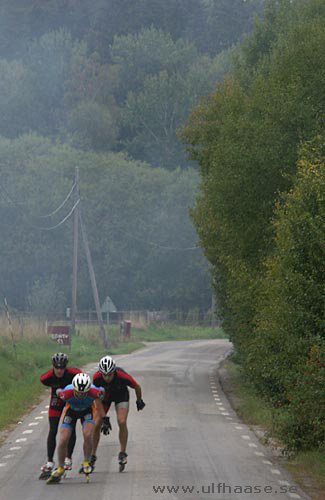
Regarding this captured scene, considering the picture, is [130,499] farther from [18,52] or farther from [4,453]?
[18,52]

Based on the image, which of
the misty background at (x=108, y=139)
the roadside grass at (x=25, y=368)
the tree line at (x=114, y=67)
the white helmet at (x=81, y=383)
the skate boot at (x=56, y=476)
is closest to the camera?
the white helmet at (x=81, y=383)

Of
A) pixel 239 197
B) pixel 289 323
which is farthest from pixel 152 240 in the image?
pixel 289 323

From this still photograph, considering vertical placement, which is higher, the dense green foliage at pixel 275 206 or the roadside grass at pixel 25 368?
the dense green foliage at pixel 275 206

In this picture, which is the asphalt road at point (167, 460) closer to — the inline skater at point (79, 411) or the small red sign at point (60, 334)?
the inline skater at point (79, 411)

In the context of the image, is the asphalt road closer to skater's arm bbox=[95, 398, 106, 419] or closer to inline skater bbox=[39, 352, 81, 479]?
inline skater bbox=[39, 352, 81, 479]

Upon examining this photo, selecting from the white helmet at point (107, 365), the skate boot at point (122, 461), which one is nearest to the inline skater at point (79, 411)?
the white helmet at point (107, 365)

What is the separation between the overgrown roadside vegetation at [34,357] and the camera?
25219mm

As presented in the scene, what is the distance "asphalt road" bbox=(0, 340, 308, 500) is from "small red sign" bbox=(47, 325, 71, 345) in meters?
20.4

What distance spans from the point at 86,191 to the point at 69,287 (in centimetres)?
812

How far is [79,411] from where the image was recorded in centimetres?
1389

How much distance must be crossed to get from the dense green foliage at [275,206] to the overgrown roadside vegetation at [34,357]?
544cm

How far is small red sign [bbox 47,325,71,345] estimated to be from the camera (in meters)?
48.2

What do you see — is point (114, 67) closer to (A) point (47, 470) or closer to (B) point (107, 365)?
(B) point (107, 365)

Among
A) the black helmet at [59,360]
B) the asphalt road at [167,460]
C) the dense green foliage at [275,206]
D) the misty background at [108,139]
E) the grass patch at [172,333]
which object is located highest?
the misty background at [108,139]
